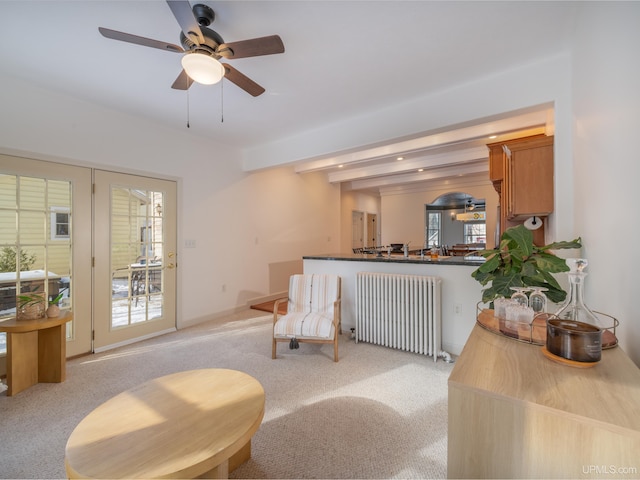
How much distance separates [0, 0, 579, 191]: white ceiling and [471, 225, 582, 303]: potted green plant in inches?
60.6

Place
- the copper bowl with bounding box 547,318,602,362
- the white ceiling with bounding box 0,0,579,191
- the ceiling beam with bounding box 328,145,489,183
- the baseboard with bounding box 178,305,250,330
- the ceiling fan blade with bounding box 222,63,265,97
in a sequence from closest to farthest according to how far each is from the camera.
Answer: the copper bowl with bounding box 547,318,602,362, the white ceiling with bounding box 0,0,579,191, the ceiling fan blade with bounding box 222,63,265,97, the baseboard with bounding box 178,305,250,330, the ceiling beam with bounding box 328,145,489,183

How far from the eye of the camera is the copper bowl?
992 mm

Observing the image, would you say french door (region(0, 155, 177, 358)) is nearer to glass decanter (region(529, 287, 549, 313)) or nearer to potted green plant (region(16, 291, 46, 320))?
potted green plant (region(16, 291, 46, 320))

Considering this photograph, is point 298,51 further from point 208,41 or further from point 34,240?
point 34,240

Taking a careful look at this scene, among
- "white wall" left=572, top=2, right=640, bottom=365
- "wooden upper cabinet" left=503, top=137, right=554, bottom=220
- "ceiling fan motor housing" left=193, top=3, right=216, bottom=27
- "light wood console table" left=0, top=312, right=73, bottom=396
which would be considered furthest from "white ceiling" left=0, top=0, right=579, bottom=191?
"light wood console table" left=0, top=312, right=73, bottom=396

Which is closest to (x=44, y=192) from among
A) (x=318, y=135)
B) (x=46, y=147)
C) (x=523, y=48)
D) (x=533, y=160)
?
(x=46, y=147)

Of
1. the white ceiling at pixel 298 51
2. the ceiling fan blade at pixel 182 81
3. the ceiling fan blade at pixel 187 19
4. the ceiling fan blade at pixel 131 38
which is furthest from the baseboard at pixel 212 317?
the ceiling fan blade at pixel 187 19

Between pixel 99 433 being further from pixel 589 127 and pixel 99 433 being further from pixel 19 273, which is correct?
pixel 589 127

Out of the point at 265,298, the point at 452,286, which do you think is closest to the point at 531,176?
the point at 452,286

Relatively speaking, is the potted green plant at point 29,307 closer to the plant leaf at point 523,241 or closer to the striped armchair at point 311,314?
the striped armchair at point 311,314

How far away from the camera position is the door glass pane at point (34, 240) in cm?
268

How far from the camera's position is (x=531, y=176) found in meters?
2.73

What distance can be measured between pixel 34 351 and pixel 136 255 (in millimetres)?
1379

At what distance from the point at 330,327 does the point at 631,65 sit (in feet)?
8.78
